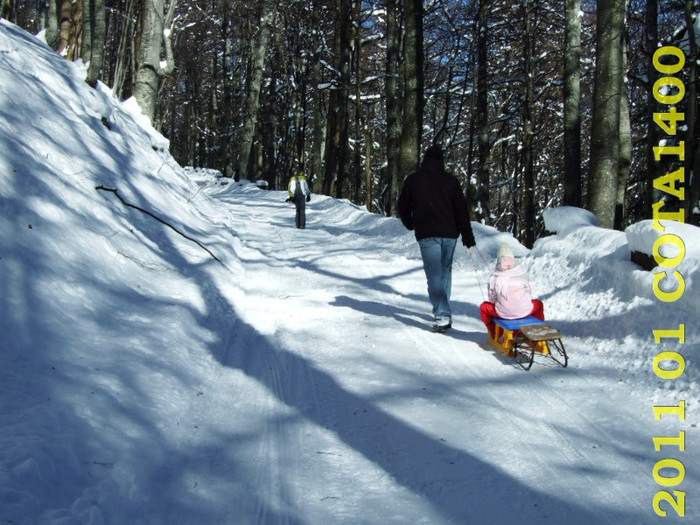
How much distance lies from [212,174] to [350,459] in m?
28.8

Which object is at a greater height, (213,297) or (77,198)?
(77,198)

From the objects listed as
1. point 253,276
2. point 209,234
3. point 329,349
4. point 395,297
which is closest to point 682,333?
point 329,349

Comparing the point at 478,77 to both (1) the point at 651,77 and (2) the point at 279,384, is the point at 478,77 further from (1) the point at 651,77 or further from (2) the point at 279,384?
(2) the point at 279,384

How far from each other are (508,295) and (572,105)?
865cm

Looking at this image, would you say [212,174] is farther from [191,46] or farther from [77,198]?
[77,198]

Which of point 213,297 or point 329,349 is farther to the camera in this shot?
point 213,297

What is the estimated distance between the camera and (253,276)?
873 cm

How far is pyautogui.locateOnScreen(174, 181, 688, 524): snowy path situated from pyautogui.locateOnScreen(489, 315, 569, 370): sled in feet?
0.45

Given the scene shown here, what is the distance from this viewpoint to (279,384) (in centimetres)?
463

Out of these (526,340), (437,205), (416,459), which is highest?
(437,205)

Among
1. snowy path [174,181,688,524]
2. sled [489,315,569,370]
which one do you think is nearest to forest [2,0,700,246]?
sled [489,315,569,370]

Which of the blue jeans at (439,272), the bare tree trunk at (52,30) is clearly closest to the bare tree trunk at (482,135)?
the blue jeans at (439,272)

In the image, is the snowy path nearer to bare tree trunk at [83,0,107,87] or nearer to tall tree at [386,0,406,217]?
bare tree trunk at [83,0,107,87]

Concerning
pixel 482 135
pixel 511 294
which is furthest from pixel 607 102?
pixel 482 135
